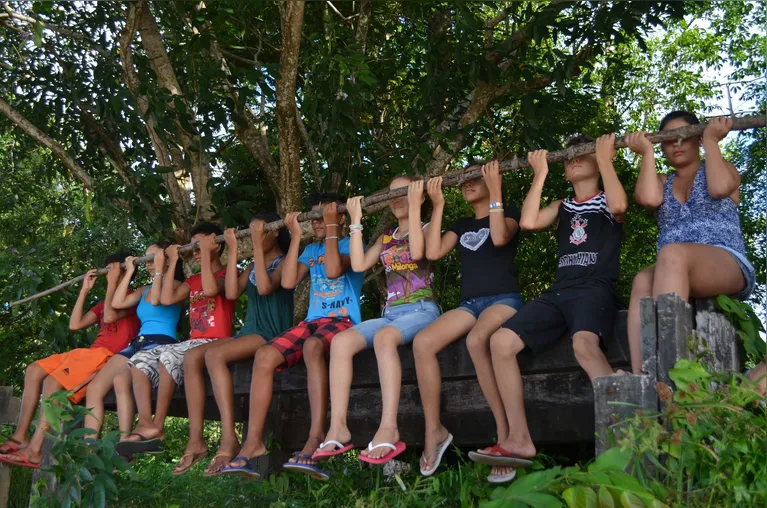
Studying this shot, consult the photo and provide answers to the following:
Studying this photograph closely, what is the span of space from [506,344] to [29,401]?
3782 millimetres

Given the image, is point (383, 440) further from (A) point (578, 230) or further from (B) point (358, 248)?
(A) point (578, 230)

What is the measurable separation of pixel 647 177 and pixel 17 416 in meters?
5.17

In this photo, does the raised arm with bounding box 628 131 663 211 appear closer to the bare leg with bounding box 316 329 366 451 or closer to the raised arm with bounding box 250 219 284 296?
the bare leg with bounding box 316 329 366 451

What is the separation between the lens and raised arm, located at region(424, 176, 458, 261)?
4.34m

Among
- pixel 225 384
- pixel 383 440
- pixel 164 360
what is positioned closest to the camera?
pixel 383 440

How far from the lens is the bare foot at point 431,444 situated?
391 cm

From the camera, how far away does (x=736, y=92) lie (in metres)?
11.1

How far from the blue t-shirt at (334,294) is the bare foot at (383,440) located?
3.21ft

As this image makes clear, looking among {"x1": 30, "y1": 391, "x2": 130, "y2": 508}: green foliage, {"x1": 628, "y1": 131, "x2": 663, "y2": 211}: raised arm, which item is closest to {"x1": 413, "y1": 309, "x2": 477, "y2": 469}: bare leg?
{"x1": 628, "y1": 131, "x2": 663, "y2": 211}: raised arm

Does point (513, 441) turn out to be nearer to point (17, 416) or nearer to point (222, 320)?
point (222, 320)

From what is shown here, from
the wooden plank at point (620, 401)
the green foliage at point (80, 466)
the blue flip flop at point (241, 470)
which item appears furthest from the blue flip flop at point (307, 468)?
the wooden plank at point (620, 401)

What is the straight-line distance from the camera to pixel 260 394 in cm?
454

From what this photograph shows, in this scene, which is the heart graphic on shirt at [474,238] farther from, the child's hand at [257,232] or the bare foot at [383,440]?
the child's hand at [257,232]

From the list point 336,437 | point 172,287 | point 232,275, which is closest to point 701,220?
point 336,437
